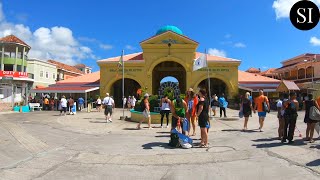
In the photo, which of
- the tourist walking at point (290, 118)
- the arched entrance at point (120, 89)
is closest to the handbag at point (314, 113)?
the tourist walking at point (290, 118)

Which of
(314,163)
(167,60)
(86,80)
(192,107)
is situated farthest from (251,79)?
(314,163)

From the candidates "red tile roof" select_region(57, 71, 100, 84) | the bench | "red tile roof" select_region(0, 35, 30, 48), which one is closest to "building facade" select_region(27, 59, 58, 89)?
"red tile roof" select_region(0, 35, 30, 48)

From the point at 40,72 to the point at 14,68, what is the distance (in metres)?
6.41

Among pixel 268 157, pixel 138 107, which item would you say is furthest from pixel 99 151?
pixel 138 107

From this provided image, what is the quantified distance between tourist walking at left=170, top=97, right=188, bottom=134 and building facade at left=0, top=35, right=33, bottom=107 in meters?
38.9

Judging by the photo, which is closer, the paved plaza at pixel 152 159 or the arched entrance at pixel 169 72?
the paved plaza at pixel 152 159

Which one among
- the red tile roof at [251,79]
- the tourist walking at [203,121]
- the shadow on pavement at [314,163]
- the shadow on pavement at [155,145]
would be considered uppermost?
the red tile roof at [251,79]

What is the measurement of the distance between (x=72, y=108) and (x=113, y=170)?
19016mm

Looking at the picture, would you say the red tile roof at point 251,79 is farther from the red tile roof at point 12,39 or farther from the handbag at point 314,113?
the red tile roof at point 12,39

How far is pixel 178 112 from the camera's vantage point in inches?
455

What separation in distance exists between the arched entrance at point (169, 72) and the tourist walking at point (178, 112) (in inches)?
1167

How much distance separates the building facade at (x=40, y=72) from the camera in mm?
53875

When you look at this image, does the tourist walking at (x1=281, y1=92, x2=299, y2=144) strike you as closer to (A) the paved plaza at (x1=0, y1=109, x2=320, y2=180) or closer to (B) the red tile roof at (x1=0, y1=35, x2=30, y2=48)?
(A) the paved plaza at (x1=0, y1=109, x2=320, y2=180)

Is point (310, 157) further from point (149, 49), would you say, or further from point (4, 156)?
point (149, 49)
